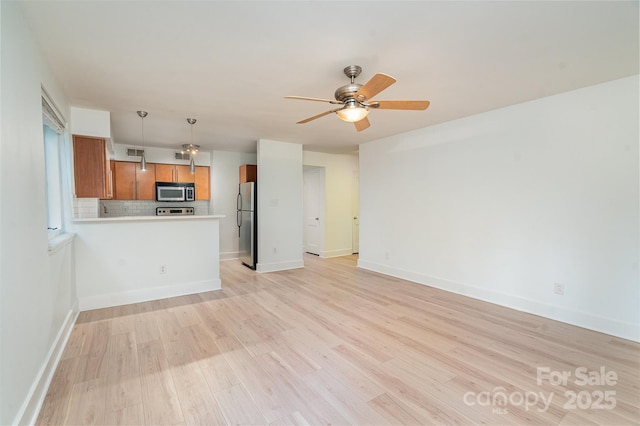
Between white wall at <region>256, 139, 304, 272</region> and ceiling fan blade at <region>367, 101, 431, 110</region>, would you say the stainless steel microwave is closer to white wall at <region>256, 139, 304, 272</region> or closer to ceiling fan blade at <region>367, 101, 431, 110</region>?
white wall at <region>256, 139, 304, 272</region>

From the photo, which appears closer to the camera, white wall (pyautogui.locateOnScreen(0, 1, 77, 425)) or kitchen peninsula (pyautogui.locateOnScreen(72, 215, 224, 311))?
white wall (pyautogui.locateOnScreen(0, 1, 77, 425))

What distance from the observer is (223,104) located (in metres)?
3.43

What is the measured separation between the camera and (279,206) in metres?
5.64

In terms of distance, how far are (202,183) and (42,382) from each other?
496cm

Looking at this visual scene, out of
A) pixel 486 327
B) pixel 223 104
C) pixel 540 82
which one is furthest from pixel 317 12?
pixel 486 327

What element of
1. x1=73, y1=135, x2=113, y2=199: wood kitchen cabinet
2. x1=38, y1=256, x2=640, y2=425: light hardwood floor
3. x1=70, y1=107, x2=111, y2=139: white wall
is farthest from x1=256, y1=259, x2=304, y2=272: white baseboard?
x1=70, y1=107, x2=111, y2=139: white wall

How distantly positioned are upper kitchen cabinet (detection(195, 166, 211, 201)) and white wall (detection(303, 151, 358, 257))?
246 cm

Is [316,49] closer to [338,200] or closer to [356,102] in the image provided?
[356,102]

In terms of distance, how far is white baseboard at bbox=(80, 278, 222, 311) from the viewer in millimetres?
3537

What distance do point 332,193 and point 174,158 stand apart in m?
3.59

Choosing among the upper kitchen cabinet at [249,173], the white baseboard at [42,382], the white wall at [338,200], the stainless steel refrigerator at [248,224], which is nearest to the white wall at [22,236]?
the white baseboard at [42,382]

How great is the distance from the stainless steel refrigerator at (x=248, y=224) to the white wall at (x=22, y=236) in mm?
3408

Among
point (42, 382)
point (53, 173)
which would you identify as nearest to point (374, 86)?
point (42, 382)

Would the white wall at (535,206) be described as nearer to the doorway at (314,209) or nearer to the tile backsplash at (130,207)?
the doorway at (314,209)
